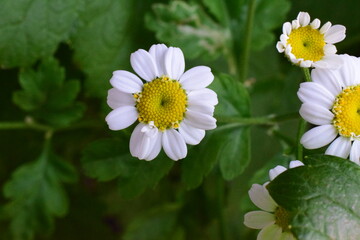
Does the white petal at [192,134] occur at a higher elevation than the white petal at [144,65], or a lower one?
lower

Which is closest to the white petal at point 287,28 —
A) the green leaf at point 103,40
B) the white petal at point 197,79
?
the white petal at point 197,79

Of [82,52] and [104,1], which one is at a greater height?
[104,1]

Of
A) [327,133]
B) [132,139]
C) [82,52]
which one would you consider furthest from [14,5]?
[327,133]

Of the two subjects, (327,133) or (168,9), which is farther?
(168,9)

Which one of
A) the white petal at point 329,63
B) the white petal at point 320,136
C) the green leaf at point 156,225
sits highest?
the white petal at point 329,63

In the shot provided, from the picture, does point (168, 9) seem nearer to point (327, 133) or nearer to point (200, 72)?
point (200, 72)

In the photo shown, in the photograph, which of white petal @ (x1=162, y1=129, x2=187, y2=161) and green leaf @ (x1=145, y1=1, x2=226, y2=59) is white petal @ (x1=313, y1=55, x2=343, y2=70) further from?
green leaf @ (x1=145, y1=1, x2=226, y2=59)

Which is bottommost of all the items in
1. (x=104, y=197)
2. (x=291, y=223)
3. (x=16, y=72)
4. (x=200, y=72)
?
(x=104, y=197)

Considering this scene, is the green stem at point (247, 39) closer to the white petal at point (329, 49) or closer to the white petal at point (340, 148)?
the white petal at point (329, 49)
